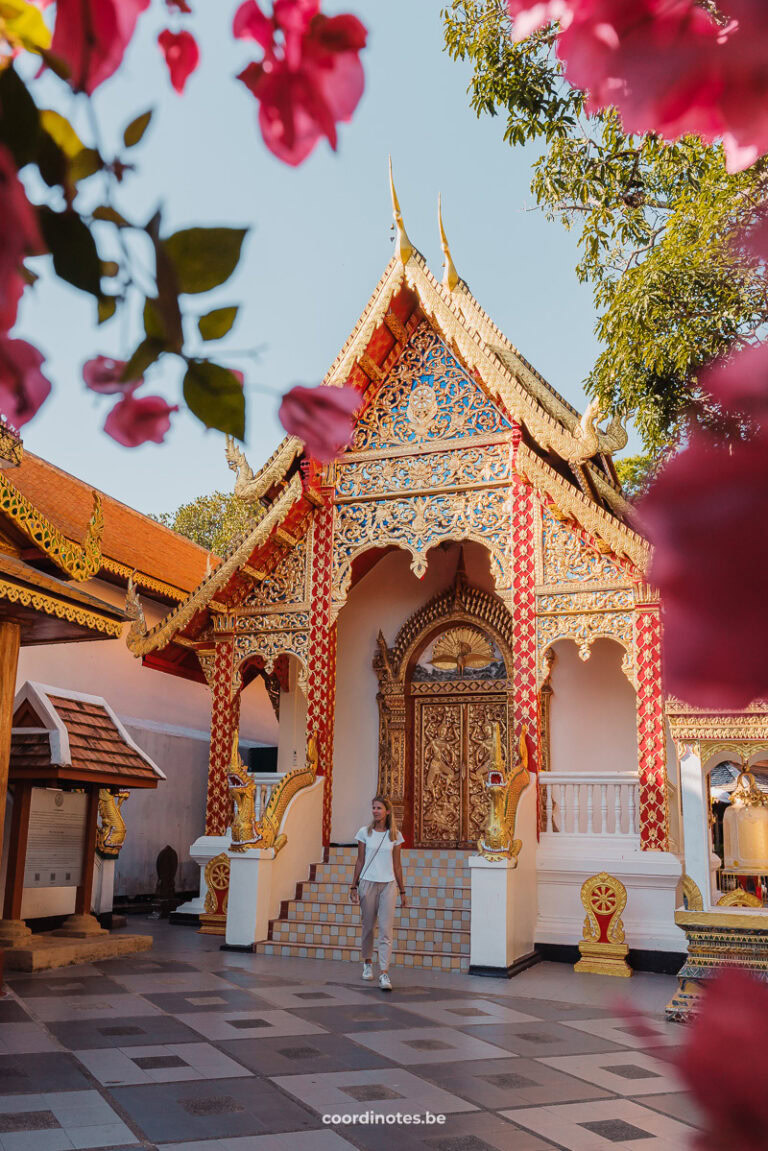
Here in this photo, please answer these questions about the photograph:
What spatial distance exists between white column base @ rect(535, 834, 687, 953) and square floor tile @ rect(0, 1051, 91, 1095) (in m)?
4.43

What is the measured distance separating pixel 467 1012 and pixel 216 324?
5435 millimetres

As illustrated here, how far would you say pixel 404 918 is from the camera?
762cm

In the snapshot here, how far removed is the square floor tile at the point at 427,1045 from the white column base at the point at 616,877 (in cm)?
284

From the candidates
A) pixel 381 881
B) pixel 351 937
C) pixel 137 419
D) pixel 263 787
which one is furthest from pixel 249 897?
pixel 137 419

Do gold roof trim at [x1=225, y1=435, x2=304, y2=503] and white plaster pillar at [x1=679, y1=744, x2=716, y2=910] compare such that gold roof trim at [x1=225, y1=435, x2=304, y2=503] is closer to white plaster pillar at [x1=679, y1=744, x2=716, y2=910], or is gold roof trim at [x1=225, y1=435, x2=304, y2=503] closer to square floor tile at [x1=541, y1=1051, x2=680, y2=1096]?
white plaster pillar at [x1=679, y1=744, x2=716, y2=910]

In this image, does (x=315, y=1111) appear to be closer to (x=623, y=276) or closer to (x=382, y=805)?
(x=382, y=805)

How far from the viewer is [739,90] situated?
0.46 meters

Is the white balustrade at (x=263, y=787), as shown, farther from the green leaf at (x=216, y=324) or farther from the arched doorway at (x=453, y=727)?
the green leaf at (x=216, y=324)

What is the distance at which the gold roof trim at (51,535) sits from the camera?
5328 millimetres

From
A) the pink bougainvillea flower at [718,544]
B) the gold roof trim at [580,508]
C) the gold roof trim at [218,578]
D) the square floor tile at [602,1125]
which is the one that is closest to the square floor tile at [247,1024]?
the square floor tile at [602,1125]

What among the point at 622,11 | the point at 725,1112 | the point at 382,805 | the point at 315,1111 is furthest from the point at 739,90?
the point at 382,805

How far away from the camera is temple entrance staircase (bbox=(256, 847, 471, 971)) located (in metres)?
7.22

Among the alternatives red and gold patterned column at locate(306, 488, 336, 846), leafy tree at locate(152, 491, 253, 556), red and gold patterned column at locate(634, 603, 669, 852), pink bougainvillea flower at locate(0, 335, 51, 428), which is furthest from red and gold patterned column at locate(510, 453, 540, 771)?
leafy tree at locate(152, 491, 253, 556)

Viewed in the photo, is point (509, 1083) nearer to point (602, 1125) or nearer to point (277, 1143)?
point (602, 1125)
